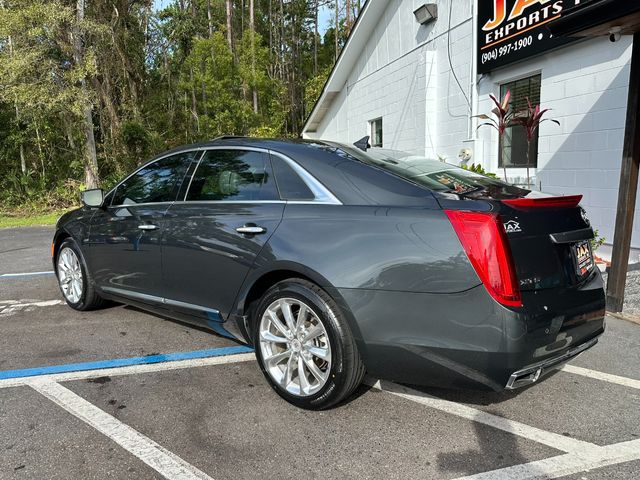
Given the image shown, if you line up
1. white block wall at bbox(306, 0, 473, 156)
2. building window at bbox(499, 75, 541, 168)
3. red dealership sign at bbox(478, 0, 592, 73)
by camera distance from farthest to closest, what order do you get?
white block wall at bbox(306, 0, 473, 156), building window at bbox(499, 75, 541, 168), red dealership sign at bbox(478, 0, 592, 73)

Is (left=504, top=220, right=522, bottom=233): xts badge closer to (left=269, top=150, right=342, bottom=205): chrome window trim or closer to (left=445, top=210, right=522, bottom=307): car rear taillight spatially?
(left=445, top=210, right=522, bottom=307): car rear taillight

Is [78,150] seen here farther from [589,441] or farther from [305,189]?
[589,441]

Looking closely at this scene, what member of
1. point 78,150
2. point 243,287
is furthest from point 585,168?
point 78,150

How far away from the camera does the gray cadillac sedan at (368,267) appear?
239cm

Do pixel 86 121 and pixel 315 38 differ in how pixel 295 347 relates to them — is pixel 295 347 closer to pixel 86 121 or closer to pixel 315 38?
pixel 86 121

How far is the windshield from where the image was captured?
279 cm

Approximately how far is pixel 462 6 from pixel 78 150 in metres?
15.7

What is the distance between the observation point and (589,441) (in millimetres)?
2613

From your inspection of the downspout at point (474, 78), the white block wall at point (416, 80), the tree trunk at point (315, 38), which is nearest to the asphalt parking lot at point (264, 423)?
the downspout at point (474, 78)

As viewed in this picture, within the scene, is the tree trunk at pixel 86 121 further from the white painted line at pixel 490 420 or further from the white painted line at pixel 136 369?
the white painted line at pixel 490 420

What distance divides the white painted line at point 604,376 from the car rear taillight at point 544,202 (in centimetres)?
137

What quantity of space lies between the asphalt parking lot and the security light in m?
7.90

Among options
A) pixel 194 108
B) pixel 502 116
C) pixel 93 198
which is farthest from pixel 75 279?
pixel 194 108

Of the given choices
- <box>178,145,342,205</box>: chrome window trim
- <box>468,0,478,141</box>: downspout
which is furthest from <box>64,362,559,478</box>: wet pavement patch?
<box>468,0,478,141</box>: downspout
